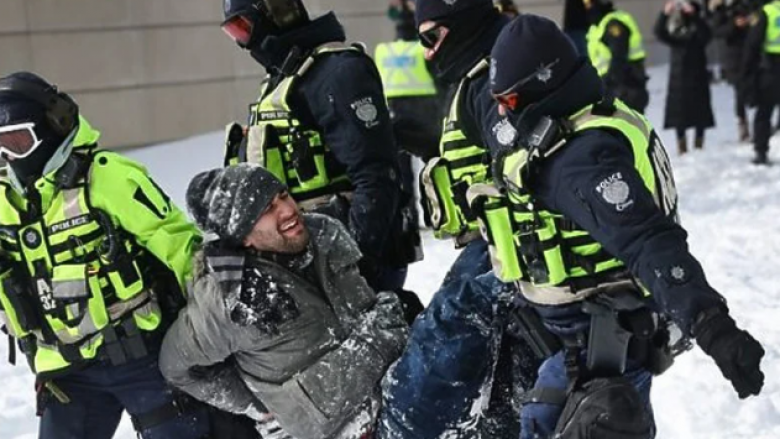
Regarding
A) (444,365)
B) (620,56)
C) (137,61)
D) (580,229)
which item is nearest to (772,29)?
(620,56)

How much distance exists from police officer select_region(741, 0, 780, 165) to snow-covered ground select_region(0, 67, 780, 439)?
33 cm

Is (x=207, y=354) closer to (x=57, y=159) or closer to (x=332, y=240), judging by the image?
(x=332, y=240)

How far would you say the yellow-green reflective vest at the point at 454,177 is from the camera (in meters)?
3.91

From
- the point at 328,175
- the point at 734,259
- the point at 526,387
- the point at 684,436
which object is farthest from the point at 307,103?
the point at 734,259

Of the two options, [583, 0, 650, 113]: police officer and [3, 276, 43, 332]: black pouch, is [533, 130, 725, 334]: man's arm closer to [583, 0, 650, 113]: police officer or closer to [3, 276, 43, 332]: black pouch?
[3, 276, 43, 332]: black pouch

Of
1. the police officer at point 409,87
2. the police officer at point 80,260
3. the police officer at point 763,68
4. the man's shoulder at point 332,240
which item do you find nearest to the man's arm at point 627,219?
the man's shoulder at point 332,240

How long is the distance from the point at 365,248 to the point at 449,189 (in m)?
0.35

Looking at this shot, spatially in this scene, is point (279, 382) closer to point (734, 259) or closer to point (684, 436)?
point (684, 436)

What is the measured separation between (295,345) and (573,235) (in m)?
0.98

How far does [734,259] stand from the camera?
26.2 feet

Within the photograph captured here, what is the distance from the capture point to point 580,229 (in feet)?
10.4

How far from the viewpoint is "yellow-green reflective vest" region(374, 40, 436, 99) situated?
8.70 m

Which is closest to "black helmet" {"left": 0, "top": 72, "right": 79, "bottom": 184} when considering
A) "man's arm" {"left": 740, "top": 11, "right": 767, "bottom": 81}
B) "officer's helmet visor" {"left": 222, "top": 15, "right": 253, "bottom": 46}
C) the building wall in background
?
"officer's helmet visor" {"left": 222, "top": 15, "right": 253, "bottom": 46}

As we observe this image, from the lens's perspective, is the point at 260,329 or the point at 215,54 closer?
the point at 260,329
